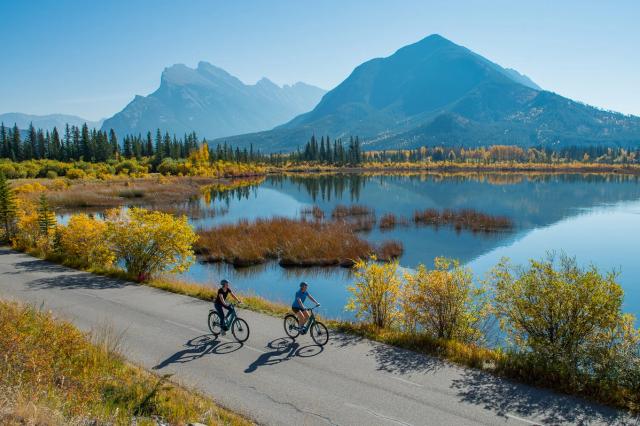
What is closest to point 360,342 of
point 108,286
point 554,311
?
point 554,311

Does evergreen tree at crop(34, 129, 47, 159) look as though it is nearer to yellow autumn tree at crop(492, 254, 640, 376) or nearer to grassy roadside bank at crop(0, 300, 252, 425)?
grassy roadside bank at crop(0, 300, 252, 425)

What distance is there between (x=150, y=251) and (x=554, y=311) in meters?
20.7

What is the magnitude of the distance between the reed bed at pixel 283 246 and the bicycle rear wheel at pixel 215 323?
66.2 ft

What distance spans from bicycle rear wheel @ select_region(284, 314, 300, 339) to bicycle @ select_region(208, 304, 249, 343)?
A: 144 centimetres

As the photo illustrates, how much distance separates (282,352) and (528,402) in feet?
24.5

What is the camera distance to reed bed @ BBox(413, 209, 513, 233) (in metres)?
53.5

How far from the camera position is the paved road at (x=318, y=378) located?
34.9ft

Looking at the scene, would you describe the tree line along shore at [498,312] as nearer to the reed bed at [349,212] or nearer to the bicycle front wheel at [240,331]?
the bicycle front wheel at [240,331]

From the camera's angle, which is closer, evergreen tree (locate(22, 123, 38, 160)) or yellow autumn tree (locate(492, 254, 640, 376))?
yellow autumn tree (locate(492, 254, 640, 376))

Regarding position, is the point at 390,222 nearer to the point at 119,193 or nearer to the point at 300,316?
the point at 300,316

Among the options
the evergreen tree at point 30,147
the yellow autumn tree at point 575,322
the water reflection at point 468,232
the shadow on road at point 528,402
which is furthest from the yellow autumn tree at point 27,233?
the evergreen tree at point 30,147

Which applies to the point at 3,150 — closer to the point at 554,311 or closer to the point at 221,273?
the point at 221,273

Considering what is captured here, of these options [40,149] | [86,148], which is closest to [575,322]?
[86,148]

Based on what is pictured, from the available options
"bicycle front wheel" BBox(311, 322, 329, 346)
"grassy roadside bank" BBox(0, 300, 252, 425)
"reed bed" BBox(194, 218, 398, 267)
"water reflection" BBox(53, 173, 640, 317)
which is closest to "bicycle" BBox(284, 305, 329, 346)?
"bicycle front wheel" BBox(311, 322, 329, 346)
